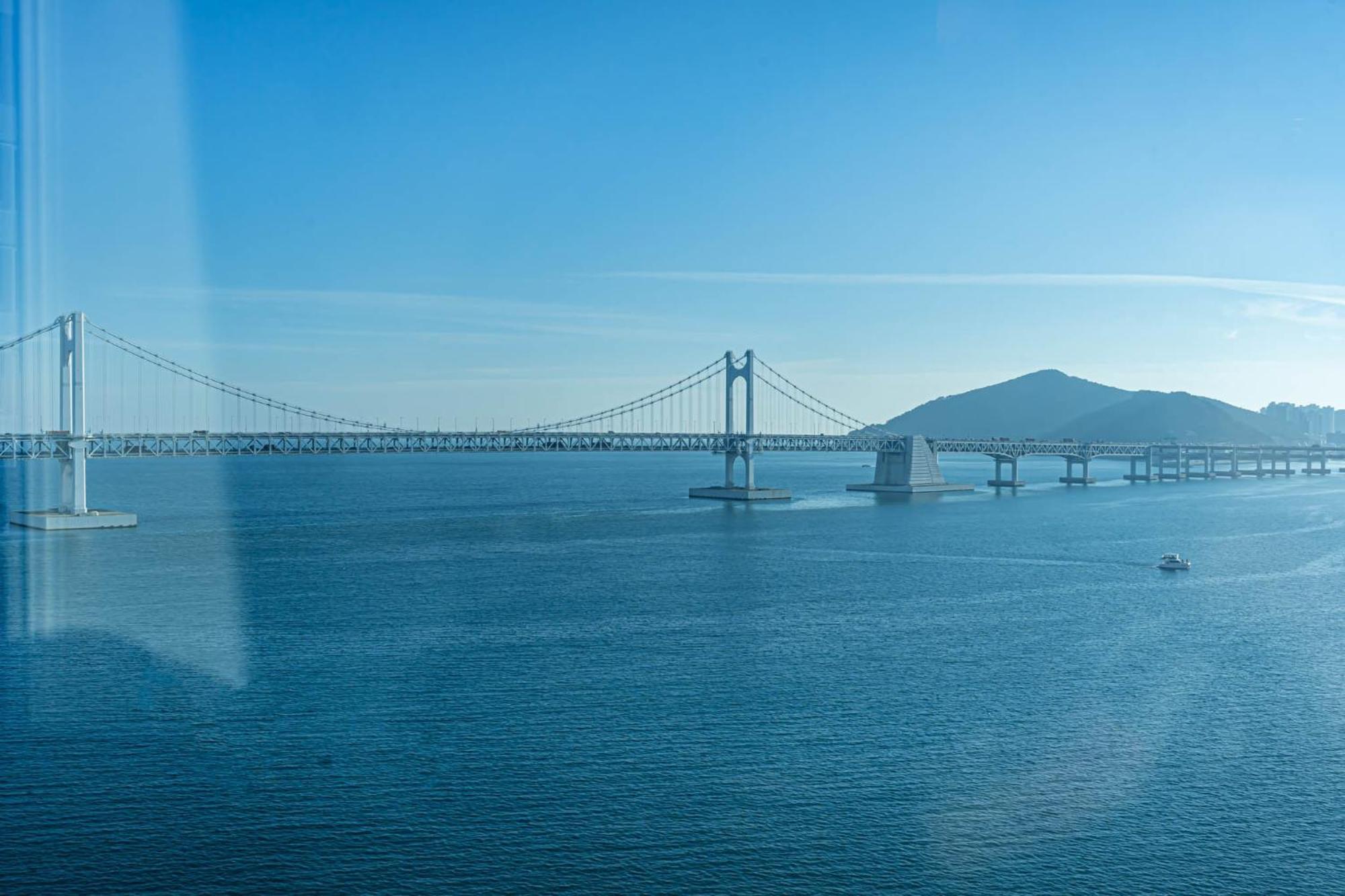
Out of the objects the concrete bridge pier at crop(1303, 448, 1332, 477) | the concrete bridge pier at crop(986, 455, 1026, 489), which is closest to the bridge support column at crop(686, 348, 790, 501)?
the concrete bridge pier at crop(986, 455, 1026, 489)

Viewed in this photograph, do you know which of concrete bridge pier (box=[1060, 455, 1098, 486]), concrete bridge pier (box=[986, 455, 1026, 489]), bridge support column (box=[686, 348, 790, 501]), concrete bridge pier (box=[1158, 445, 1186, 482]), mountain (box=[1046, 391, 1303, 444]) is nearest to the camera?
bridge support column (box=[686, 348, 790, 501])

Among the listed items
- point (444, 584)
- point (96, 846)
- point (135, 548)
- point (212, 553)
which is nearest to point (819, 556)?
point (444, 584)

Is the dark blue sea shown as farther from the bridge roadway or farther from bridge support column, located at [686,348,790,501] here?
→ bridge support column, located at [686,348,790,501]

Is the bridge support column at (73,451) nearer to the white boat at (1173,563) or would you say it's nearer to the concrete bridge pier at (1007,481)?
the white boat at (1173,563)

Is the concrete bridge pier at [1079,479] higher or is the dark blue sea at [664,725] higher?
the concrete bridge pier at [1079,479]

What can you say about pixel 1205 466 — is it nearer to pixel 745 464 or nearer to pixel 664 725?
pixel 745 464

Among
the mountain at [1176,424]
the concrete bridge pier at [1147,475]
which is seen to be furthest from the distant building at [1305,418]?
the concrete bridge pier at [1147,475]
